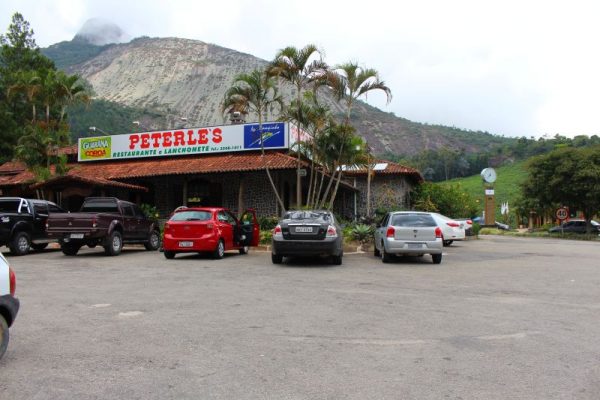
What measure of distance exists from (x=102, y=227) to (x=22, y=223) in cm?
285

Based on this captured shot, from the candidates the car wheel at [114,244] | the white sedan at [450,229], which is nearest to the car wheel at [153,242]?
the car wheel at [114,244]

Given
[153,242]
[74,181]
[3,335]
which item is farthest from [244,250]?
[3,335]

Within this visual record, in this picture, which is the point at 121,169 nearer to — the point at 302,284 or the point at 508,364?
the point at 302,284

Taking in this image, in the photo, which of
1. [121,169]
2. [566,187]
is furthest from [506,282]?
[566,187]

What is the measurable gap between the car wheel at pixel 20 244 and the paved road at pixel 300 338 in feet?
18.7

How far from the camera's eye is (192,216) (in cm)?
1472

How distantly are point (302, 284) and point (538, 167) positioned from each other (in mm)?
36336

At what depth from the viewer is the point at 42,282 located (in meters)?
10.1

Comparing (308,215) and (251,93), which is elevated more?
(251,93)

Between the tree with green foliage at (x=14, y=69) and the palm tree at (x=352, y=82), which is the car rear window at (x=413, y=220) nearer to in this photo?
the palm tree at (x=352, y=82)

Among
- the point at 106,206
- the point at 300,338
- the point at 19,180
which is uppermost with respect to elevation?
the point at 19,180

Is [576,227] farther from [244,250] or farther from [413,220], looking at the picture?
Answer: [244,250]

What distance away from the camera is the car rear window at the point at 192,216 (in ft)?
48.0

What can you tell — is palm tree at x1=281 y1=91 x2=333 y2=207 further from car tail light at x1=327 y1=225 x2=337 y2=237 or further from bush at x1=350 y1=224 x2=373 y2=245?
car tail light at x1=327 y1=225 x2=337 y2=237
